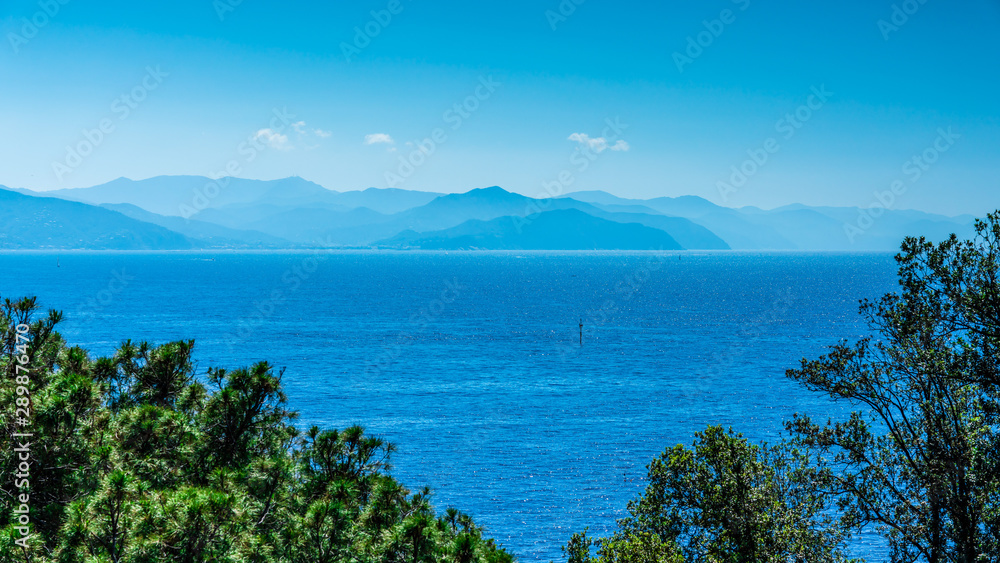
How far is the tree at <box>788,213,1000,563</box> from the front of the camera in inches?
654

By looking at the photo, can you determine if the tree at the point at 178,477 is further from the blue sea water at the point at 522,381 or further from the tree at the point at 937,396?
the blue sea water at the point at 522,381

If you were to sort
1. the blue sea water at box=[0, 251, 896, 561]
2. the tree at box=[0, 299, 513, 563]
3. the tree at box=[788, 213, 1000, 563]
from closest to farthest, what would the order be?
1. the tree at box=[0, 299, 513, 563]
2. the tree at box=[788, 213, 1000, 563]
3. the blue sea water at box=[0, 251, 896, 561]

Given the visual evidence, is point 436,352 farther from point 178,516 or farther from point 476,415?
point 178,516

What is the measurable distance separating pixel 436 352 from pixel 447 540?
336ft

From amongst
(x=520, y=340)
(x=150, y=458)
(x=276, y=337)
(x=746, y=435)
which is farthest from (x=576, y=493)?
(x=276, y=337)

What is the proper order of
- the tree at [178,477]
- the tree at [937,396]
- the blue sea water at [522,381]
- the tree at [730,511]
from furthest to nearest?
the blue sea water at [522,381], the tree at [730,511], the tree at [937,396], the tree at [178,477]

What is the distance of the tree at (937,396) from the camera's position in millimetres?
16609

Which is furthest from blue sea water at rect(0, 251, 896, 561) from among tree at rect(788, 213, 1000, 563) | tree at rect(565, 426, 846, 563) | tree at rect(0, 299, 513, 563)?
tree at rect(0, 299, 513, 563)

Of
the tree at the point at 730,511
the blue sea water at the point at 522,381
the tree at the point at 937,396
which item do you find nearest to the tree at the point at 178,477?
the tree at the point at 730,511

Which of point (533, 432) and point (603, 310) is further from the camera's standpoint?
point (603, 310)

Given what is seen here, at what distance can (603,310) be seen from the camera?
188875mm

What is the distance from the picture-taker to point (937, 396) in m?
18.1

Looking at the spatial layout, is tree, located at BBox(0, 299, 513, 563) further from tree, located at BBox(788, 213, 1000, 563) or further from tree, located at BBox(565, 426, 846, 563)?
tree, located at BBox(788, 213, 1000, 563)

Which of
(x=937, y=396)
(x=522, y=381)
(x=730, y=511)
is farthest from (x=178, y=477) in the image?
(x=522, y=381)
